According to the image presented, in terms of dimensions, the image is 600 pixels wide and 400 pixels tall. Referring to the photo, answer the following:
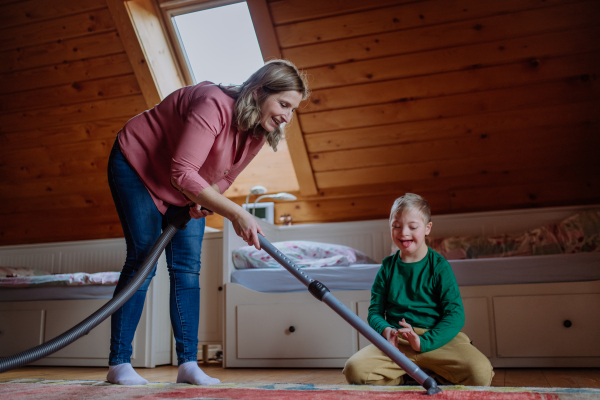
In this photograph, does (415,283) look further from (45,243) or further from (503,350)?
(45,243)

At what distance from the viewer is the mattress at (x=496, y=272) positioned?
6.84ft

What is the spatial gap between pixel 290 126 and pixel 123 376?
6.12 ft

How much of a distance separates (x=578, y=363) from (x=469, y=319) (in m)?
0.44

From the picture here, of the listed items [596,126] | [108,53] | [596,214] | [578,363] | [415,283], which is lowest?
[578,363]

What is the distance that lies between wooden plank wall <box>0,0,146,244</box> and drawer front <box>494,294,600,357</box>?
238 centimetres

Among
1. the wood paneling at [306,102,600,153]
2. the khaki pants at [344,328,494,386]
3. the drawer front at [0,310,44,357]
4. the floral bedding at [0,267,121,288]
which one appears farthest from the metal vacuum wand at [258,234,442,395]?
the drawer front at [0,310,44,357]

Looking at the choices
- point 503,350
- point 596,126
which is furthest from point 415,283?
point 596,126

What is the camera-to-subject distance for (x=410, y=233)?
154 cm

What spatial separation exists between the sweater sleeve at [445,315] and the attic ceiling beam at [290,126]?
164 centimetres

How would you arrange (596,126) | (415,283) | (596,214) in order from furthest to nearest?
(596,126) → (596,214) → (415,283)

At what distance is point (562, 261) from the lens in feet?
6.89

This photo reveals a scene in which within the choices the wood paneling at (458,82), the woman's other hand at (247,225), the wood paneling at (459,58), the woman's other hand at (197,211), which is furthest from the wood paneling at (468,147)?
the woman's other hand at (247,225)

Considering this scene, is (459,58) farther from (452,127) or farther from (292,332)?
(292,332)

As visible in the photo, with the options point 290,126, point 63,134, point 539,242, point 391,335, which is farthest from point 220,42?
point 391,335
